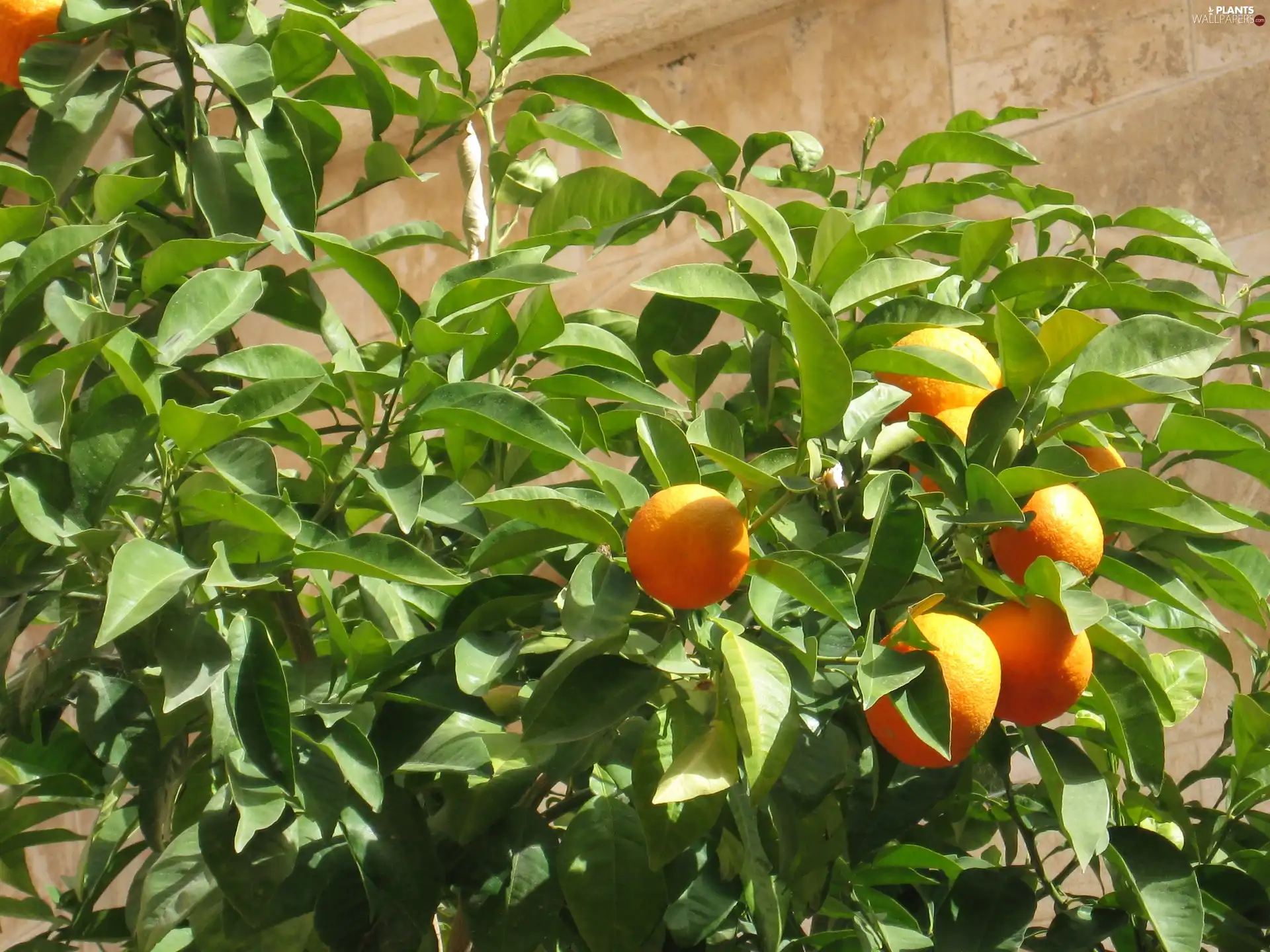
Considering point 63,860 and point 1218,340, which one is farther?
point 63,860

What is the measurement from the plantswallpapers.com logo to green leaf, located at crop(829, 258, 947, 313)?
3.90ft

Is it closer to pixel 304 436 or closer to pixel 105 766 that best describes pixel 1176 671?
pixel 304 436

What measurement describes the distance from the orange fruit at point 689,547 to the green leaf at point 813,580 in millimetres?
15

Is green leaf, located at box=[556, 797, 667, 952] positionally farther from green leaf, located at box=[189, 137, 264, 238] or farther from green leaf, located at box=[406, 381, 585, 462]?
green leaf, located at box=[189, 137, 264, 238]

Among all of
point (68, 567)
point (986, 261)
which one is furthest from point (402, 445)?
point (986, 261)

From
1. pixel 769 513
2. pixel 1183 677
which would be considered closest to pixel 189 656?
pixel 769 513

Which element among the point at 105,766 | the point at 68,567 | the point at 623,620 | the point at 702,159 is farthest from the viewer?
the point at 702,159

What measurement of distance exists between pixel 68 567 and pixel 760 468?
358 millimetres

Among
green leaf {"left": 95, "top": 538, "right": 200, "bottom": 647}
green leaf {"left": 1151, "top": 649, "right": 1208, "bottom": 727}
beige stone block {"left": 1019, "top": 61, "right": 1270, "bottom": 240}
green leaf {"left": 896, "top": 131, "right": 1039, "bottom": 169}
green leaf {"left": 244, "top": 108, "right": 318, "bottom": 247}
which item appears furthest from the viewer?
beige stone block {"left": 1019, "top": 61, "right": 1270, "bottom": 240}

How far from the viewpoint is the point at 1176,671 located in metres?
0.98

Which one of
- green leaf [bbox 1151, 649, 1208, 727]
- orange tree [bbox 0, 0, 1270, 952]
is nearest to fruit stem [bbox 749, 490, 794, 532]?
orange tree [bbox 0, 0, 1270, 952]

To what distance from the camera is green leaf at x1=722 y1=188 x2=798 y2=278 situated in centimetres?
61

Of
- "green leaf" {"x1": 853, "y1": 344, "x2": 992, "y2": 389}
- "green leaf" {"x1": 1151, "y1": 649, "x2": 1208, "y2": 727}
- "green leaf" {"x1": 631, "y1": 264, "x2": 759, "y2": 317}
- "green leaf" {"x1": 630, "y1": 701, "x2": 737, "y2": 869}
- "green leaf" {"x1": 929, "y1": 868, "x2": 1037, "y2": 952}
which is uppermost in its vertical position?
"green leaf" {"x1": 631, "y1": 264, "x2": 759, "y2": 317}

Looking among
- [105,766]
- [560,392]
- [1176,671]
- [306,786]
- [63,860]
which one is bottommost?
[63,860]
